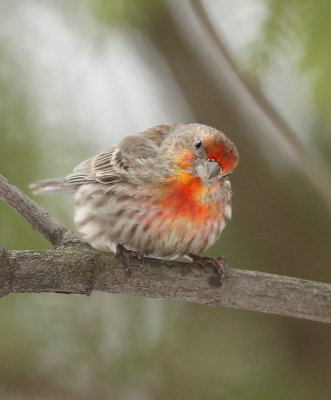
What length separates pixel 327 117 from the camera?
1.88 meters

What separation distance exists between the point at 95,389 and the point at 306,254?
1146 mm

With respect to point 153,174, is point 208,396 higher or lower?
lower

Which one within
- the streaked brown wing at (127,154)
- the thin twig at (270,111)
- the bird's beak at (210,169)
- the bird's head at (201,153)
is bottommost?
the thin twig at (270,111)

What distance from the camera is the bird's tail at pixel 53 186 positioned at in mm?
2781

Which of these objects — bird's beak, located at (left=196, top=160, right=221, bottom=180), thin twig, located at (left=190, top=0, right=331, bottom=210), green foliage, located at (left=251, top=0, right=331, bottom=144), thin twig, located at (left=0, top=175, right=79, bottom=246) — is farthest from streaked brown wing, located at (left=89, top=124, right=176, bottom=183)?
green foliage, located at (left=251, top=0, right=331, bottom=144)

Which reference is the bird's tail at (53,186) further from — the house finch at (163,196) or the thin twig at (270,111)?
the thin twig at (270,111)

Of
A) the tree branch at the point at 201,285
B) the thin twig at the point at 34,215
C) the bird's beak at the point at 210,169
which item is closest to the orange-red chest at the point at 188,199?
the bird's beak at the point at 210,169

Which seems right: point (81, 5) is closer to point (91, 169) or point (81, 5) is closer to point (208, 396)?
point (91, 169)

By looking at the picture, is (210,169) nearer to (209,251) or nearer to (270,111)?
(270,111)

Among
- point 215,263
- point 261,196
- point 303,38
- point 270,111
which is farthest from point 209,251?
point 303,38

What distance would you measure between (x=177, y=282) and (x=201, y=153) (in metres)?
0.49

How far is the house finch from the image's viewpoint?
8.38ft

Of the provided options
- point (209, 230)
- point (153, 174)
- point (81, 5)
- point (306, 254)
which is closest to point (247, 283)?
point (209, 230)

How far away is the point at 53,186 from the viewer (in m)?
3.02
